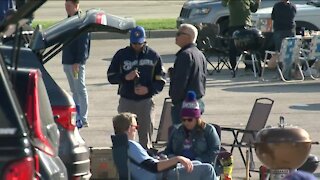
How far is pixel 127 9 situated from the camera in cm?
3831

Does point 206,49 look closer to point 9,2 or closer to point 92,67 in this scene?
point 92,67

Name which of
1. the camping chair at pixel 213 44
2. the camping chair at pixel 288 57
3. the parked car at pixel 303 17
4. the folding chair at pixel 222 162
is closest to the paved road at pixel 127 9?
the parked car at pixel 303 17

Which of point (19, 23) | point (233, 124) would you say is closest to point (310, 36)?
point (233, 124)

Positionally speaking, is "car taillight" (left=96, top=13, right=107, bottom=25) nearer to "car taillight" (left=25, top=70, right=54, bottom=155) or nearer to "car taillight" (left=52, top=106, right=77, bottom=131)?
"car taillight" (left=52, top=106, right=77, bottom=131)

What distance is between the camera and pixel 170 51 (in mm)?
25938

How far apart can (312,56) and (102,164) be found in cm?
982

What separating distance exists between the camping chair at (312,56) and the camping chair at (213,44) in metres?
1.51

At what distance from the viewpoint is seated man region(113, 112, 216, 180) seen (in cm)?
1016

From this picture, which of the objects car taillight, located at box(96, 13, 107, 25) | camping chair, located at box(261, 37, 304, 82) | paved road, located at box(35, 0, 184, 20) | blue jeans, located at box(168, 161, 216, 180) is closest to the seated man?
blue jeans, located at box(168, 161, 216, 180)

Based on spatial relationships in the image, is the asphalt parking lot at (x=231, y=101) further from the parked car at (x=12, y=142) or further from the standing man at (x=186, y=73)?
the parked car at (x=12, y=142)

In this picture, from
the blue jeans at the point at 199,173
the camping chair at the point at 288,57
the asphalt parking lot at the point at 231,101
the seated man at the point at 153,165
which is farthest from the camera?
the camping chair at the point at 288,57

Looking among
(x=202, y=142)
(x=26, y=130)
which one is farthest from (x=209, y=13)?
(x=26, y=130)

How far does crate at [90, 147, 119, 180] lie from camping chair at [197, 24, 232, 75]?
9941mm

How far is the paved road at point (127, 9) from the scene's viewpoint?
3591 cm
